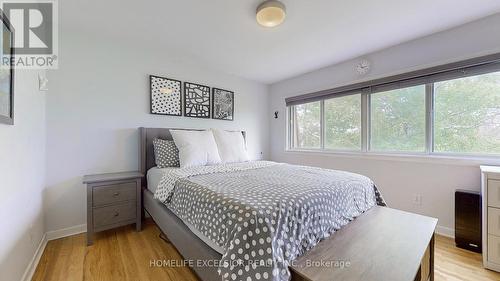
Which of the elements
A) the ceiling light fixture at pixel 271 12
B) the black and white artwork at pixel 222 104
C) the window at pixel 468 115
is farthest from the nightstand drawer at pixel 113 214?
the window at pixel 468 115

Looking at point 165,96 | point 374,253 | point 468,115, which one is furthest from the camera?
point 165,96

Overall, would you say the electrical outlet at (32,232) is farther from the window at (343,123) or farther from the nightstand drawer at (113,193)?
the window at (343,123)

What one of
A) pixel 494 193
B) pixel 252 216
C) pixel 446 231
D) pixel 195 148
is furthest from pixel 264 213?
pixel 446 231

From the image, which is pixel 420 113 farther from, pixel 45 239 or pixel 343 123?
pixel 45 239

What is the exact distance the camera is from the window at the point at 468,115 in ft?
6.49

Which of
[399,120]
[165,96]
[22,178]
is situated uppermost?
[165,96]

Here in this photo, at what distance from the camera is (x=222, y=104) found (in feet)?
11.1

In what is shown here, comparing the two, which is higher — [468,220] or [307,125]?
[307,125]

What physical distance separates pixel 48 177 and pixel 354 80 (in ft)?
12.9

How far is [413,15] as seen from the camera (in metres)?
1.87

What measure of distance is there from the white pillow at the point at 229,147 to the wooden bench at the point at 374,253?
66.0 inches

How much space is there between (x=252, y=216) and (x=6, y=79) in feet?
5.23

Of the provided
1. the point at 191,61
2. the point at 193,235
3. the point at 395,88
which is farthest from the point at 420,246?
the point at 191,61

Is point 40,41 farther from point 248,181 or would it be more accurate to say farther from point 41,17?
point 248,181
